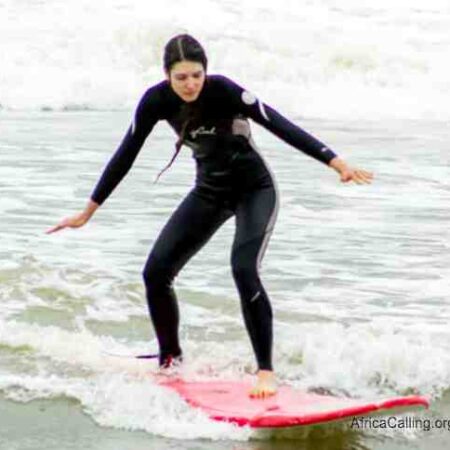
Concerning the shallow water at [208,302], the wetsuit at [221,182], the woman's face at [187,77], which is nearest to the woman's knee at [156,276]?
the wetsuit at [221,182]

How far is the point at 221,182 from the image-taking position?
6.07 m

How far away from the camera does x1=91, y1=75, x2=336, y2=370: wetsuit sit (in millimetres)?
5902

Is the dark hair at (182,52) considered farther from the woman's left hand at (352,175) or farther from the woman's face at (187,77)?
the woman's left hand at (352,175)

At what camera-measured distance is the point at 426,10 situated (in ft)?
93.2

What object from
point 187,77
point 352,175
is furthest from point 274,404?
point 187,77

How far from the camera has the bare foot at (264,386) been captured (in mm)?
5887

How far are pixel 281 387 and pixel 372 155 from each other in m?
8.89

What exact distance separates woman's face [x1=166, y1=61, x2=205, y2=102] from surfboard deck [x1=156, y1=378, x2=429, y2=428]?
1.42 metres

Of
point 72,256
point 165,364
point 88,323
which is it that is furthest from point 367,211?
point 165,364

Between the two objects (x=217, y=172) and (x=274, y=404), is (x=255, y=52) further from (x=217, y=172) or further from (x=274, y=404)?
(x=274, y=404)

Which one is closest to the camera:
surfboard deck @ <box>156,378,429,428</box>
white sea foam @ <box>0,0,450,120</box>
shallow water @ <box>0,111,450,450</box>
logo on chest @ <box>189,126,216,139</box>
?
surfboard deck @ <box>156,378,429,428</box>

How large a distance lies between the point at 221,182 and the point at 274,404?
1.09 metres

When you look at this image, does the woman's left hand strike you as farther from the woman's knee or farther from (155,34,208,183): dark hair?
the woman's knee

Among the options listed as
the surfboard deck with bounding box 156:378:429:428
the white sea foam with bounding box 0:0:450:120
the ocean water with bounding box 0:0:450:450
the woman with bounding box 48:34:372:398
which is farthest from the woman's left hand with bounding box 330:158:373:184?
the white sea foam with bounding box 0:0:450:120
